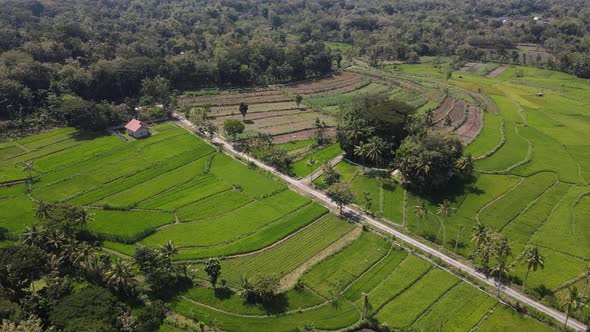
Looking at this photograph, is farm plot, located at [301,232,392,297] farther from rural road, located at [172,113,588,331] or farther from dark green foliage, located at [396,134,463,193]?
dark green foliage, located at [396,134,463,193]

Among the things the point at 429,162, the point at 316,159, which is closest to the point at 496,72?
the point at 316,159

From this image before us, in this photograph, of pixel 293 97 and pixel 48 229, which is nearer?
pixel 48 229

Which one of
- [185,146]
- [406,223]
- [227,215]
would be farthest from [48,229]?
[406,223]

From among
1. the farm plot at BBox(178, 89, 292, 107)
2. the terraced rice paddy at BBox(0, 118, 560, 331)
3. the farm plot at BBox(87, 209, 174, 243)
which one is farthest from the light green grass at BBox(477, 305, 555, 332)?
the farm plot at BBox(178, 89, 292, 107)

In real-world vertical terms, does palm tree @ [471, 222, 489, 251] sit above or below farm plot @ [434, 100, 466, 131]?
above

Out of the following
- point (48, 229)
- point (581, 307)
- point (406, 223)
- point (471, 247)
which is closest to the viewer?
point (581, 307)

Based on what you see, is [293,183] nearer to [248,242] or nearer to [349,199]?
[349,199]

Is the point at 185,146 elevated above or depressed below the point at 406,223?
above

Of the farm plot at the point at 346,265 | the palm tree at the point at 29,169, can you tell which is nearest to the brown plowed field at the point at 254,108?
the palm tree at the point at 29,169
